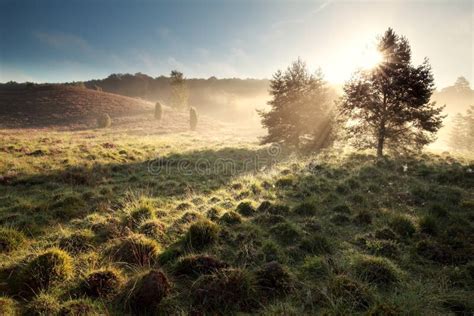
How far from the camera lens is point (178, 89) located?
74.4m

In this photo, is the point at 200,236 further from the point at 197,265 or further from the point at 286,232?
the point at 286,232

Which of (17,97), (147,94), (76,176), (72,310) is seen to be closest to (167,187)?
(76,176)

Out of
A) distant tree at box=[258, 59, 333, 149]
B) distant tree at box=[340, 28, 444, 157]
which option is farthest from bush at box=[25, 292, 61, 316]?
distant tree at box=[258, 59, 333, 149]

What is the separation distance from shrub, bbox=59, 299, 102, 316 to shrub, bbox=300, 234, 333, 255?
4.63m

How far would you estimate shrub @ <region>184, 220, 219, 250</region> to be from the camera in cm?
657

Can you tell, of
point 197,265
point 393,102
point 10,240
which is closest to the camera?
point 197,265

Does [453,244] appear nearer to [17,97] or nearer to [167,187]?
[167,187]

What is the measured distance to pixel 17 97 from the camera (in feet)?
205

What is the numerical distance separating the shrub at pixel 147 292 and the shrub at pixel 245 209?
14.4 feet

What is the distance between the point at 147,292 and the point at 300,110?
2363 cm

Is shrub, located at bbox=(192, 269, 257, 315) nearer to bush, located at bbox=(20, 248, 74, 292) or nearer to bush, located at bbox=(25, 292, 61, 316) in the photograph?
bush, located at bbox=(25, 292, 61, 316)

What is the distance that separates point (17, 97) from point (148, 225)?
76.3m

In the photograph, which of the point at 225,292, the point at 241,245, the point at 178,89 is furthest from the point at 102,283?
the point at 178,89

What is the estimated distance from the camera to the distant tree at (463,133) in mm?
42634
